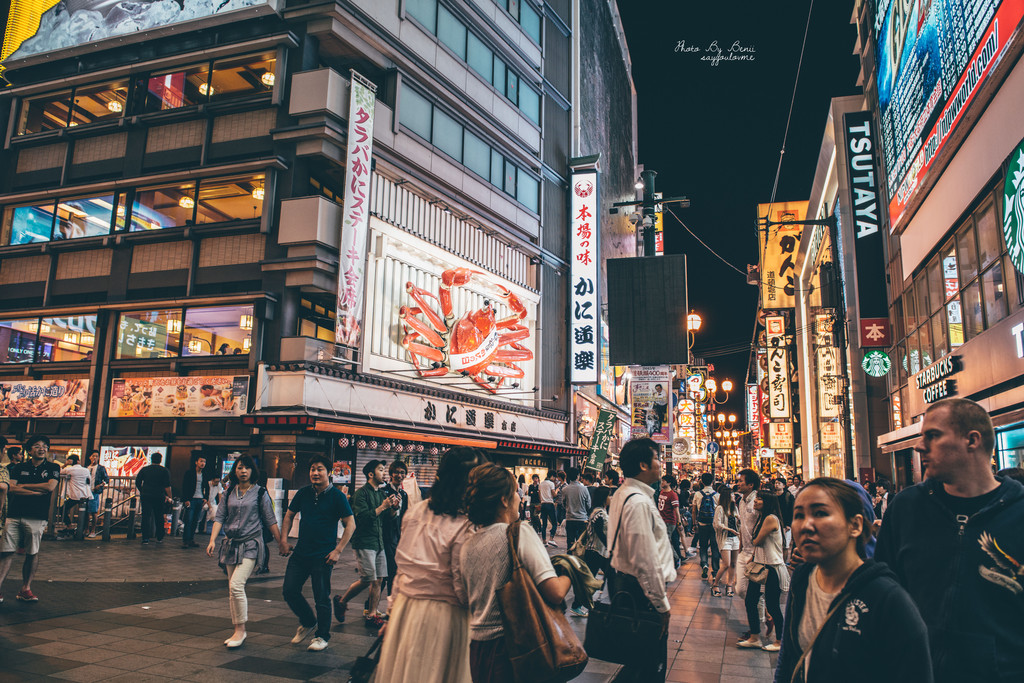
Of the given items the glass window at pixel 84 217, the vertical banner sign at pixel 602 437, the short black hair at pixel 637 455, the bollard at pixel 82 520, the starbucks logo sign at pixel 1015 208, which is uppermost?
the glass window at pixel 84 217

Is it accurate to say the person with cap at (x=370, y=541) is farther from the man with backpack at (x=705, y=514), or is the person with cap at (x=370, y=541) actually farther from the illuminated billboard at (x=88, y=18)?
the illuminated billboard at (x=88, y=18)

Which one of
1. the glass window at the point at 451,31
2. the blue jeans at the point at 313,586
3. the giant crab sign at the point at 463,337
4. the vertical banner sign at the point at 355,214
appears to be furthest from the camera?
the glass window at the point at 451,31

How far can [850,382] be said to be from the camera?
1277 inches

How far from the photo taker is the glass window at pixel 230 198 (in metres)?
20.9

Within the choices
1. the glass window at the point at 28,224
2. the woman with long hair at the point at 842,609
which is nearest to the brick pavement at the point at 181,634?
the woman with long hair at the point at 842,609

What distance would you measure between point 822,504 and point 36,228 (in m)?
27.9

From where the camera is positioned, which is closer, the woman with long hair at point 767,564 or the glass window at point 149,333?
the woman with long hair at point 767,564

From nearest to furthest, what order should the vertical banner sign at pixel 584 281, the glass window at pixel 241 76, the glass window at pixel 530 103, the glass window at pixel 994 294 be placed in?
the glass window at pixel 994 294 < the glass window at pixel 241 76 < the glass window at pixel 530 103 < the vertical banner sign at pixel 584 281

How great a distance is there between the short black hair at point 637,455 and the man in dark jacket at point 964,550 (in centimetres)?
222

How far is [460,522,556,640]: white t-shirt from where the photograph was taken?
3.43 meters

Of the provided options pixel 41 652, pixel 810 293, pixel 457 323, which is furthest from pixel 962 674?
pixel 810 293

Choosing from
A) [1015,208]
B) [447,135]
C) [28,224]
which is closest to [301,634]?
[1015,208]

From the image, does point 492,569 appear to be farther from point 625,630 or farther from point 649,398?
point 649,398

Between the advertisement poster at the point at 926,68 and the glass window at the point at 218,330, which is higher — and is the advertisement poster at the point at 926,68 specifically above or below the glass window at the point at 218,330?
above
